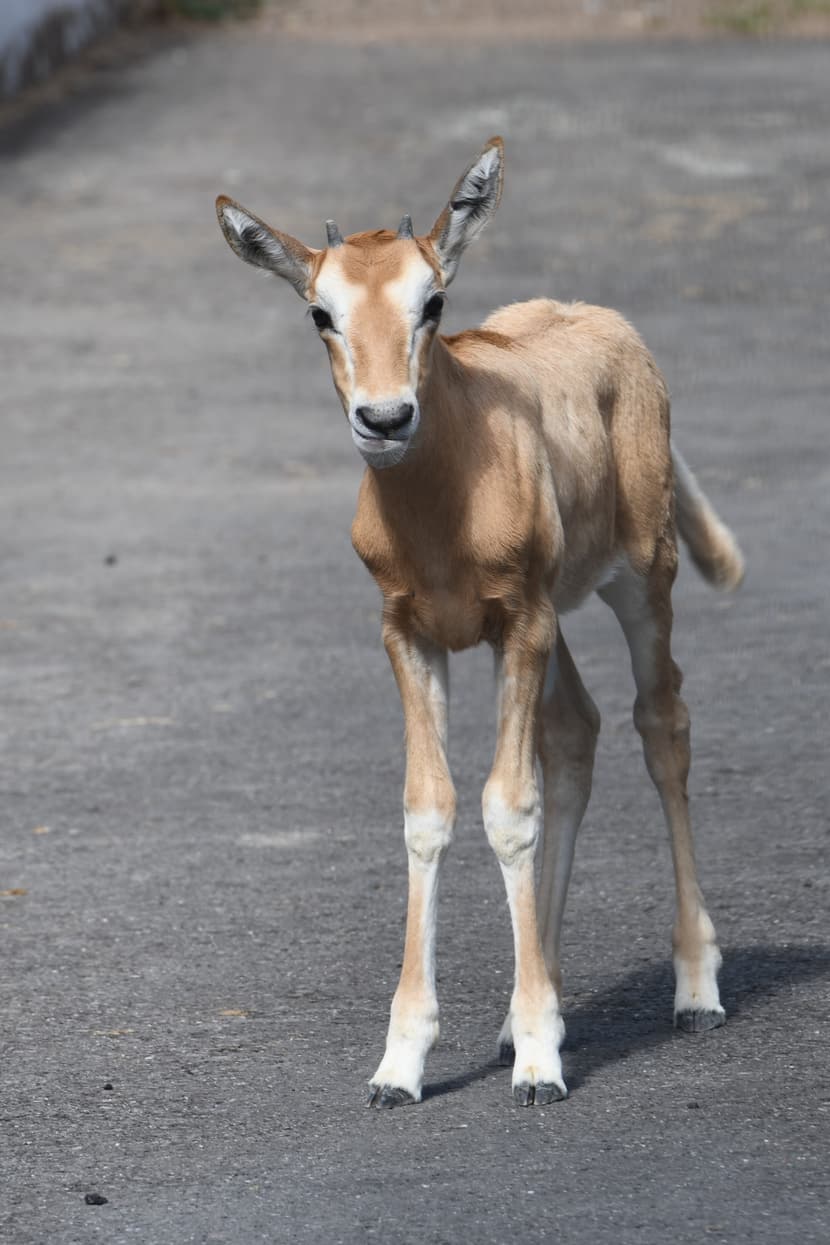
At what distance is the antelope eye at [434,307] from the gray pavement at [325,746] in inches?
79.3

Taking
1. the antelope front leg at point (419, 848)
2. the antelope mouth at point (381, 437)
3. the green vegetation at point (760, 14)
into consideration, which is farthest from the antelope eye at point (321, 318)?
the green vegetation at point (760, 14)

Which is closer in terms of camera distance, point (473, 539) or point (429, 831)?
point (473, 539)

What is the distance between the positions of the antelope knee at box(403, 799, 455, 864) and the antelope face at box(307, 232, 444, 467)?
982mm

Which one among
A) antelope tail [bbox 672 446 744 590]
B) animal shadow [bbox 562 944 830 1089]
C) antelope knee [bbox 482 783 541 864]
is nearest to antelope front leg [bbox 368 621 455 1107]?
antelope knee [bbox 482 783 541 864]

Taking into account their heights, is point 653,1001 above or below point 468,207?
below

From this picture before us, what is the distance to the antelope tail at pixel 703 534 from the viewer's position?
7070 mm

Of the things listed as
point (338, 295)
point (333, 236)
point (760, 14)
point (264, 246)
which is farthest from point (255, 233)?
point (760, 14)

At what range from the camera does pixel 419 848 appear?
5.75 m

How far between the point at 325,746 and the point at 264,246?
12.1ft

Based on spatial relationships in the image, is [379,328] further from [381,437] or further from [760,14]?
[760,14]

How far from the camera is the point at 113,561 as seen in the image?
39.6ft

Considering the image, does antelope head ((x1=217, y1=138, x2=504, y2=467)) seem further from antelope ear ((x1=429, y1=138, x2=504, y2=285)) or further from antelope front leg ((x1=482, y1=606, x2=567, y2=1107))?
antelope front leg ((x1=482, y1=606, x2=567, y2=1107))

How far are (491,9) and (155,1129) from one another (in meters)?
23.2

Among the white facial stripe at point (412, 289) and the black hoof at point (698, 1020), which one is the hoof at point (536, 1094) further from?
the white facial stripe at point (412, 289)
